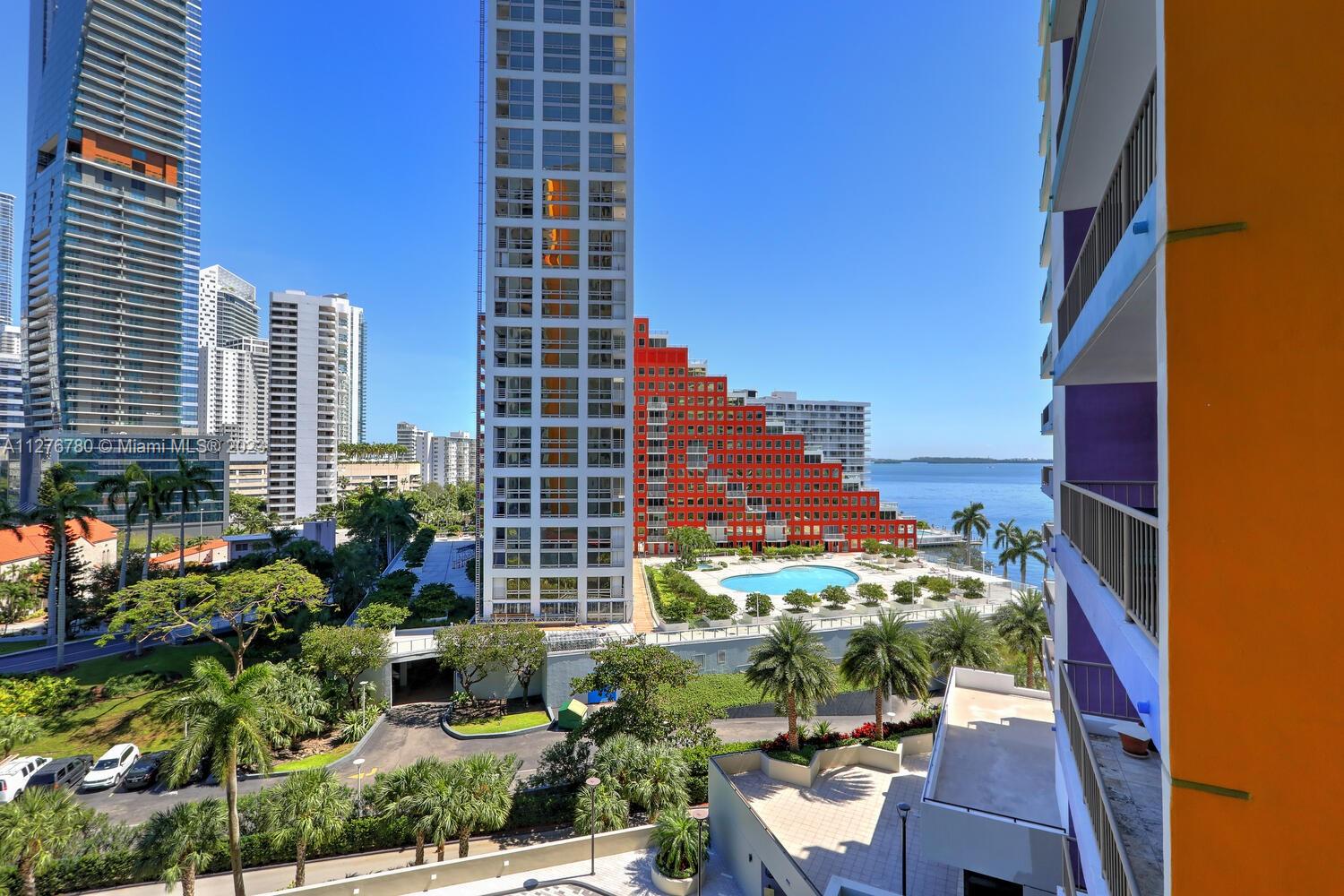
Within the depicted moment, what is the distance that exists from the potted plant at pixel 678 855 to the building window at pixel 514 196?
104ft

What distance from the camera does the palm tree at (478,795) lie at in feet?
48.8

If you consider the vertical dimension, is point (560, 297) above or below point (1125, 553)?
above

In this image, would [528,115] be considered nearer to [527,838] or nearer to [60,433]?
[527,838]

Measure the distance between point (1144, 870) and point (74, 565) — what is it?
50.2 meters

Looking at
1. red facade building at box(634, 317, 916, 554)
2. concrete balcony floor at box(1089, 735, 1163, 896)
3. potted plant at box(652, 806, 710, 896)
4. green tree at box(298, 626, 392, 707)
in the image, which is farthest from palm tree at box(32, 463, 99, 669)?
red facade building at box(634, 317, 916, 554)

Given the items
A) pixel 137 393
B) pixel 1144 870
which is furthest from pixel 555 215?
pixel 137 393

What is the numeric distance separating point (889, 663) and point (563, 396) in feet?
75.6

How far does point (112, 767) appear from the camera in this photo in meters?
20.4

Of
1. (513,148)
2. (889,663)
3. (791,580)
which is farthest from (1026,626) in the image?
(513,148)

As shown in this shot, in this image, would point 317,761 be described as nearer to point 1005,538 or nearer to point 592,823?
point 592,823

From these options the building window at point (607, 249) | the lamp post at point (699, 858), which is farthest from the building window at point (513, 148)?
the lamp post at point (699, 858)

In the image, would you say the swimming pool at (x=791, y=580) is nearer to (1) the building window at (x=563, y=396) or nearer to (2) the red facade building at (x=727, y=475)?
(2) the red facade building at (x=727, y=475)

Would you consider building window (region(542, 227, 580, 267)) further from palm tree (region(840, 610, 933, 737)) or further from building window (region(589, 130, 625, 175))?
palm tree (region(840, 610, 933, 737))

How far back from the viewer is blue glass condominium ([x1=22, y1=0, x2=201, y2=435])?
189ft
